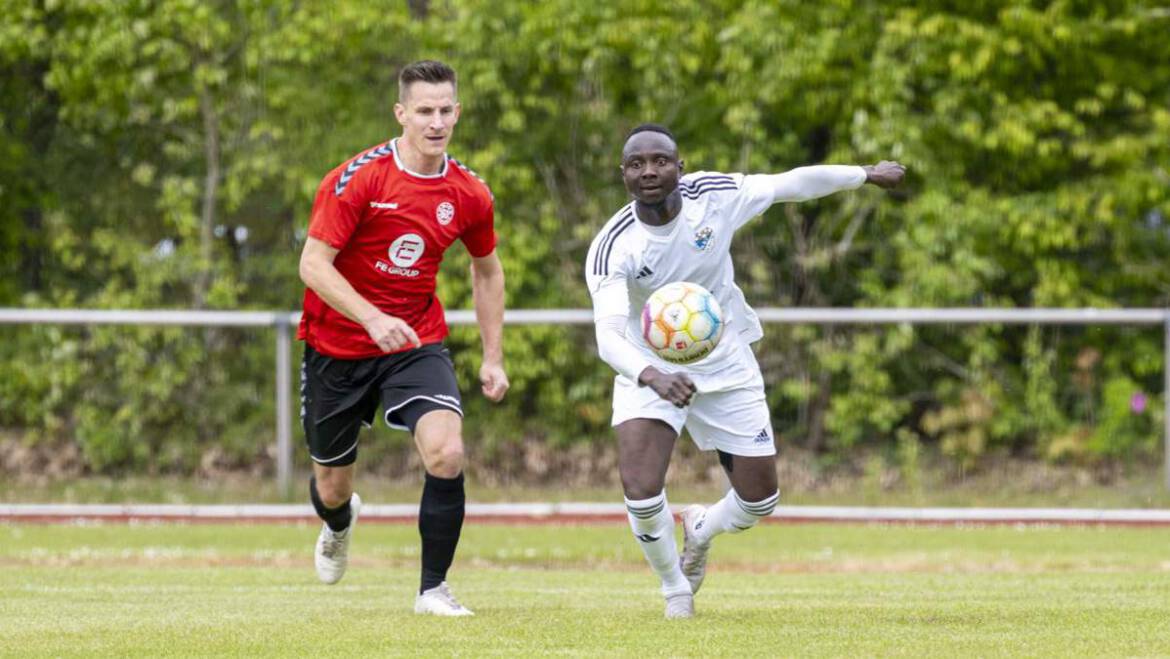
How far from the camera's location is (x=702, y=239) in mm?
8570

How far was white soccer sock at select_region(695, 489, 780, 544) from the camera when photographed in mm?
9000

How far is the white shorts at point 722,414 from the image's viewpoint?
8758 millimetres

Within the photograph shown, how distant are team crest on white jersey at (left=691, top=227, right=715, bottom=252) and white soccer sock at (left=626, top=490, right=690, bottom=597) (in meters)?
1.14

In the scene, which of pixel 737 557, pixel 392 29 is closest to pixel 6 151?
pixel 392 29

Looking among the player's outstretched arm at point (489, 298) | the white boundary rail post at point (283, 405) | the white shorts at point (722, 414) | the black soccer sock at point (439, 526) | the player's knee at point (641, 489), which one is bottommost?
the white boundary rail post at point (283, 405)

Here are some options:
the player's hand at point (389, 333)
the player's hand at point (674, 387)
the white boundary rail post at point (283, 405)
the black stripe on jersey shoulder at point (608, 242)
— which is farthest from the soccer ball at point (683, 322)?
the white boundary rail post at point (283, 405)

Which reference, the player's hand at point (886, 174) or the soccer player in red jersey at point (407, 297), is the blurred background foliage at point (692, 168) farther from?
the player's hand at point (886, 174)

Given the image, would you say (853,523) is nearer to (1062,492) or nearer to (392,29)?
(1062,492)

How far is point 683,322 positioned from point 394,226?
164 centimetres

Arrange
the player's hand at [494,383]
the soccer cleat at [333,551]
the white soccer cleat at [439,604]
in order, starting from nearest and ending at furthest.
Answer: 1. the white soccer cleat at [439,604]
2. the player's hand at [494,383]
3. the soccer cleat at [333,551]

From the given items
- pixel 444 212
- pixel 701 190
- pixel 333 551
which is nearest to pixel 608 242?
pixel 701 190

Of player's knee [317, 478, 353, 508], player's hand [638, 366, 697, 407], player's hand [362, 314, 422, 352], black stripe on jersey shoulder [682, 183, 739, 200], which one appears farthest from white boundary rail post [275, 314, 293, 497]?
player's hand [638, 366, 697, 407]

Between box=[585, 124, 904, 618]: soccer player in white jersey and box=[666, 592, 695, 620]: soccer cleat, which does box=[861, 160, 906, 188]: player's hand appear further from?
box=[666, 592, 695, 620]: soccer cleat

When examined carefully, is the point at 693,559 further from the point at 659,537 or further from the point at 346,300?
the point at 346,300
